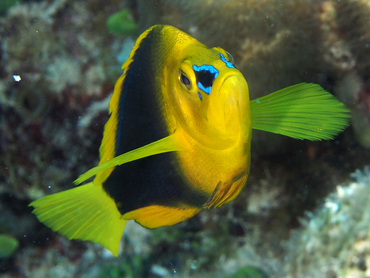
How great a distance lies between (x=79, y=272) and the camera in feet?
10.1

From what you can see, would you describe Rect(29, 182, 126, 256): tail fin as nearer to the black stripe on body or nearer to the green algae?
the black stripe on body

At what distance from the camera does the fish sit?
1057 mm

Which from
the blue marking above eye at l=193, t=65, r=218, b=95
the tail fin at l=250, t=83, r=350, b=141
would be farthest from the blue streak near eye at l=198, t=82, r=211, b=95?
the tail fin at l=250, t=83, r=350, b=141

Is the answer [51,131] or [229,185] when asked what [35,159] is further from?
[229,185]

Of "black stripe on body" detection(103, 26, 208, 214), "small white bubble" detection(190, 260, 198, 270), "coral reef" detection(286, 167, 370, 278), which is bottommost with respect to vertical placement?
"small white bubble" detection(190, 260, 198, 270)

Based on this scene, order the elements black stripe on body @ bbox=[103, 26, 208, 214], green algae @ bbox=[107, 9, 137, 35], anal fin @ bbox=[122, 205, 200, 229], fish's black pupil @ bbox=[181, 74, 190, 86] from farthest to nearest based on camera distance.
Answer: green algae @ bbox=[107, 9, 137, 35], anal fin @ bbox=[122, 205, 200, 229], black stripe on body @ bbox=[103, 26, 208, 214], fish's black pupil @ bbox=[181, 74, 190, 86]

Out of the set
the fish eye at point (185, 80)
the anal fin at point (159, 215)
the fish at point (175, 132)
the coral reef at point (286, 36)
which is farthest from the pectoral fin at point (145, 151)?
the coral reef at point (286, 36)

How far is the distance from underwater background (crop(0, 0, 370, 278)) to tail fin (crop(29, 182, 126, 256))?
4.15 ft

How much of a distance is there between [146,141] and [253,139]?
1142 millimetres

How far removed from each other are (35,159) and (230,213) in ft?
6.62

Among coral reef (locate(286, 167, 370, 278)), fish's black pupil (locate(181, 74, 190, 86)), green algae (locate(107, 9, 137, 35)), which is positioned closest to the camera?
fish's black pupil (locate(181, 74, 190, 86))

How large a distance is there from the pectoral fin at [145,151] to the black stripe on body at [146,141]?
0.32 feet

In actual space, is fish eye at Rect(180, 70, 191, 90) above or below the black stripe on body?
above

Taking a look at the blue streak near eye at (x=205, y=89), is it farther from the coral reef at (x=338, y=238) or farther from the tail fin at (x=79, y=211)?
the coral reef at (x=338, y=238)
